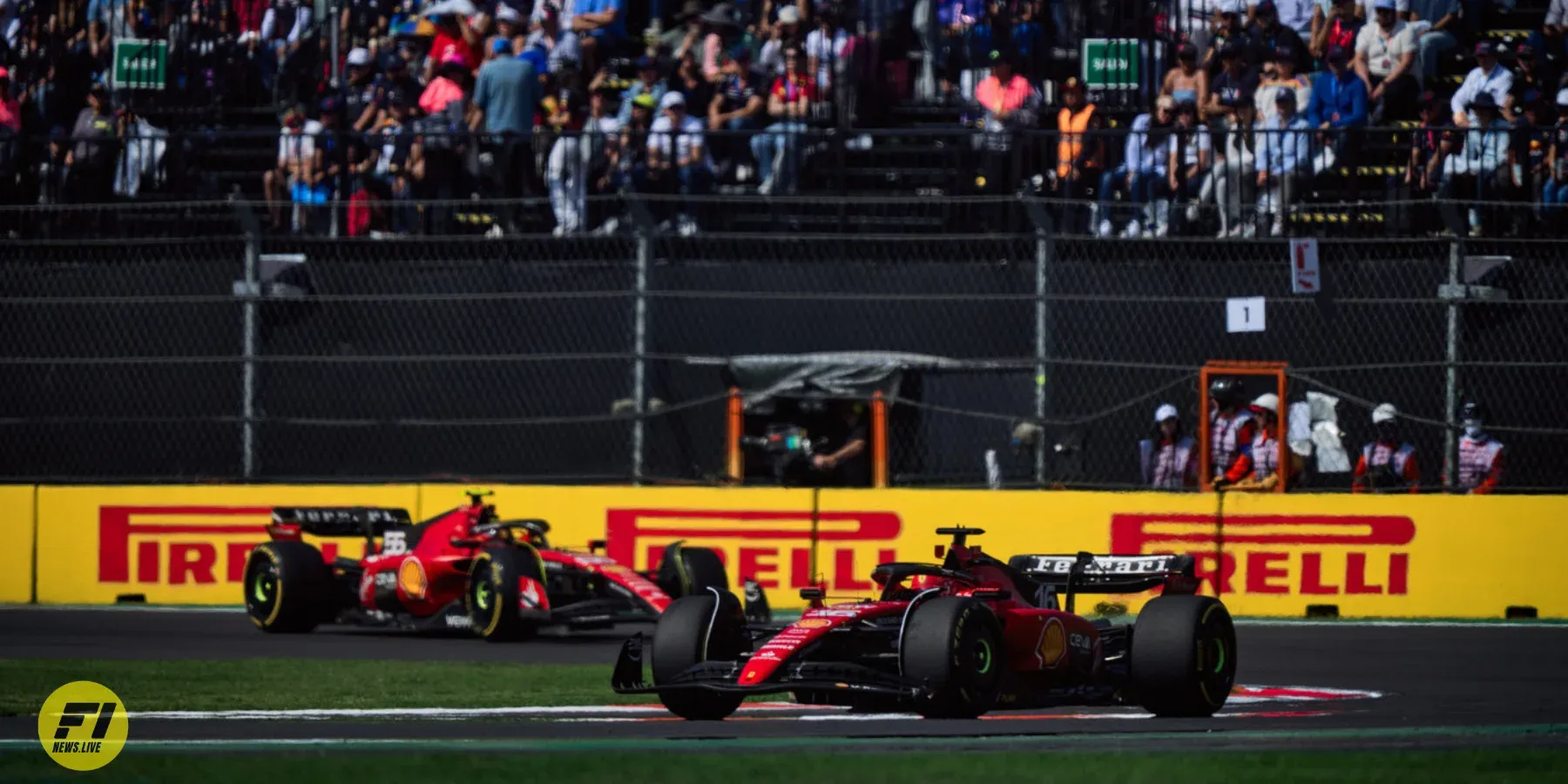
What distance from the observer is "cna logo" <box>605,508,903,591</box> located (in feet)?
54.9

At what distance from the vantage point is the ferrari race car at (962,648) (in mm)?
9094

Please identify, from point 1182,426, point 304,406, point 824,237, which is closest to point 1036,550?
point 1182,426

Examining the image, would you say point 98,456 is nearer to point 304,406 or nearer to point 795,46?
point 304,406

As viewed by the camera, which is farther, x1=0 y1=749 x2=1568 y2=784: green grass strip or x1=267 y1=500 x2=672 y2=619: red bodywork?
x1=267 y1=500 x2=672 y2=619: red bodywork

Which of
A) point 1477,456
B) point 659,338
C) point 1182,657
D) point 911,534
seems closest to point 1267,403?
point 1477,456

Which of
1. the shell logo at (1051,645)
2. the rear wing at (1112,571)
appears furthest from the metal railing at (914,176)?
the shell logo at (1051,645)

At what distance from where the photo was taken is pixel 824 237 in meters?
16.9

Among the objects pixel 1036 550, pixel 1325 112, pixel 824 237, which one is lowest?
pixel 1036 550

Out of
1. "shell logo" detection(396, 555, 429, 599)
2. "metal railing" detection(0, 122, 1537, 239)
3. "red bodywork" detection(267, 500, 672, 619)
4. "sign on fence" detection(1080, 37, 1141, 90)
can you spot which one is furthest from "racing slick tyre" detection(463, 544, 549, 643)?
"sign on fence" detection(1080, 37, 1141, 90)

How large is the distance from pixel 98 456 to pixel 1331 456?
31.2 ft

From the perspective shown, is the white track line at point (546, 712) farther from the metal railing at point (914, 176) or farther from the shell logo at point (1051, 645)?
the metal railing at point (914, 176)

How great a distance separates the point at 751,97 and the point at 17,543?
23.0ft

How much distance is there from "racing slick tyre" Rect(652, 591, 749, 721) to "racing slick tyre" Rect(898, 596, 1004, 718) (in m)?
0.89

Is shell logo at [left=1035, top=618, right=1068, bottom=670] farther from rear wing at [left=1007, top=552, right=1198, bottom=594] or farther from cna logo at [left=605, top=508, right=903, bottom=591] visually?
cna logo at [left=605, top=508, right=903, bottom=591]
